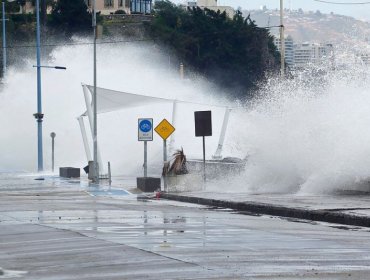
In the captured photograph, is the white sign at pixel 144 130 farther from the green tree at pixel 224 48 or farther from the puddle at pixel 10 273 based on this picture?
the green tree at pixel 224 48

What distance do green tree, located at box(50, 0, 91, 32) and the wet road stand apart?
8583 cm

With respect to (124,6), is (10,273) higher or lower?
lower

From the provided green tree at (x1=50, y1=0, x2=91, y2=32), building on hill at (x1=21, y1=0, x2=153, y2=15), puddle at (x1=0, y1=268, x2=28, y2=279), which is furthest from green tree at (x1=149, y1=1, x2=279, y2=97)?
puddle at (x1=0, y1=268, x2=28, y2=279)

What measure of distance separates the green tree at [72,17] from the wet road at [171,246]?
85.8 metres

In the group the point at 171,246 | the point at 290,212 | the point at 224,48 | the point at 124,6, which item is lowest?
the point at 290,212

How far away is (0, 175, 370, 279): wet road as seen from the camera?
13.3 m

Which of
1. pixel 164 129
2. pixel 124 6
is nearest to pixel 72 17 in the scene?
pixel 124 6

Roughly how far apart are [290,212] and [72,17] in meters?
89.1

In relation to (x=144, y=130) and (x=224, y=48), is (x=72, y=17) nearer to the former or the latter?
(x=224, y=48)

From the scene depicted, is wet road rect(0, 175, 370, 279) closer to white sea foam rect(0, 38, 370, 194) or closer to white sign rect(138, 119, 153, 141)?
white sea foam rect(0, 38, 370, 194)

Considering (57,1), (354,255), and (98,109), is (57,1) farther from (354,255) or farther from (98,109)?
(354,255)

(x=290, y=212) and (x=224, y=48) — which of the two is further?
(x=224, y=48)

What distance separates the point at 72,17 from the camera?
11231 centimetres

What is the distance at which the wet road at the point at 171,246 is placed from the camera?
43.6 feet
